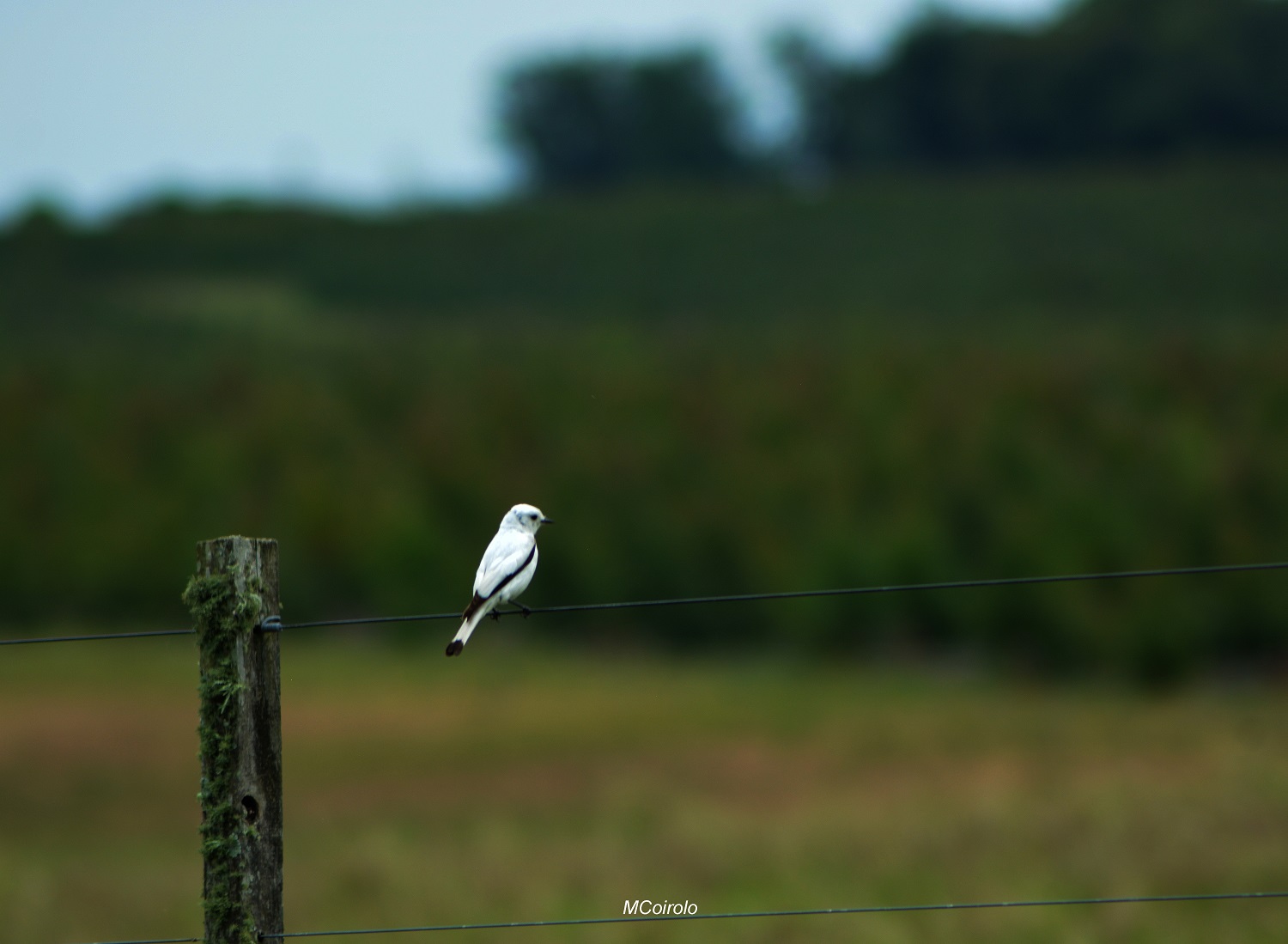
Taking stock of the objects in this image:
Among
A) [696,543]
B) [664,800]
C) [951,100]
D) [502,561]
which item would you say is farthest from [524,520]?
[951,100]

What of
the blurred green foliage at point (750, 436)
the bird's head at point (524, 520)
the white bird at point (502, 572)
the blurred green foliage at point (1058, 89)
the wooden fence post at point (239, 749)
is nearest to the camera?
the wooden fence post at point (239, 749)

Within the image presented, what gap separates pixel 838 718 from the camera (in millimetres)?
27000

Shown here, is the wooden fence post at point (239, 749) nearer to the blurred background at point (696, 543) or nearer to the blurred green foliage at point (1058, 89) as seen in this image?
the blurred background at point (696, 543)

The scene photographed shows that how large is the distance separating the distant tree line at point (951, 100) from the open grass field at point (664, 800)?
294 ft

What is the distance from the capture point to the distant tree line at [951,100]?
11181cm

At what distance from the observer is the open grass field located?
15.4 m

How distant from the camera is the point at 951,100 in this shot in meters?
124

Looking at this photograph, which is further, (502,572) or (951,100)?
(951,100)

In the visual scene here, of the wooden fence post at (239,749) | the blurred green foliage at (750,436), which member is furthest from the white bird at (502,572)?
the blurred green foliage at (750,436)

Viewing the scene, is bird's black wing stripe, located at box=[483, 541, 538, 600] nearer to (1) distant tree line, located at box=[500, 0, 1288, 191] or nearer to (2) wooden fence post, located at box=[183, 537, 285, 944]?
(2) wooden fence post, located at box=[183, 537, 285, 944]

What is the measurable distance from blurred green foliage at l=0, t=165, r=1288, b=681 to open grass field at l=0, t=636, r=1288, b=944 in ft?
13.4

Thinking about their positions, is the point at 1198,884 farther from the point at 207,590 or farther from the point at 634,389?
the point at 634,389

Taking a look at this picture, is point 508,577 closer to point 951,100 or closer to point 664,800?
point 664,800

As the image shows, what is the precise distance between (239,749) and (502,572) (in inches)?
47.9
